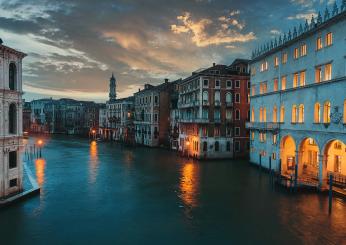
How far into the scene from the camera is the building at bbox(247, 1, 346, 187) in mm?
25531

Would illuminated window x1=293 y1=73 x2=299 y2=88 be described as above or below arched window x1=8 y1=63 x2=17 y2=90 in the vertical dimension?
above

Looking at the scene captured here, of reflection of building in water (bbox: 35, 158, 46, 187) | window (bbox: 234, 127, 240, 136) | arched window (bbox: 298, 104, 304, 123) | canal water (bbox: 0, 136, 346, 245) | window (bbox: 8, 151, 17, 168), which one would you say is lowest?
canal water (bbox: 0, 136, 346, 245)

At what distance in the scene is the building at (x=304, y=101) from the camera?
1005 inches

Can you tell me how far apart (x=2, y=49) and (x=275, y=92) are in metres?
28.7

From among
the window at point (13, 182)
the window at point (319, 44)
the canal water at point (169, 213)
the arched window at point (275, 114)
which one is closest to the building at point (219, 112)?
the arched window at point (275, 114)

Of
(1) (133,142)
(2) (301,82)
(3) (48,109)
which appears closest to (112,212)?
(2) (301,82)

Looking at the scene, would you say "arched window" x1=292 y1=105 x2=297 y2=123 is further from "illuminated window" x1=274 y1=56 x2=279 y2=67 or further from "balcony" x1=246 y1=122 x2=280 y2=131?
"illuminated window" x1=274 y1=56 x2=279 y2=67

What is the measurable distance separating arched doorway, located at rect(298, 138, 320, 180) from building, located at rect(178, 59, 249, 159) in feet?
53.3

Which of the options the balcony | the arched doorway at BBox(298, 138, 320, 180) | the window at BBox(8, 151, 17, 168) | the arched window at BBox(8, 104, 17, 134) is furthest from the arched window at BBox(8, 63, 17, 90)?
the arched doorway at BBox(298, 138, 320, 180)

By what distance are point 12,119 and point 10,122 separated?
0.27 metres

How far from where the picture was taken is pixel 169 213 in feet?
70.1

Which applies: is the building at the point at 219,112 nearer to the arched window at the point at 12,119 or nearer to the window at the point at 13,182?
the window at the point at 13,182

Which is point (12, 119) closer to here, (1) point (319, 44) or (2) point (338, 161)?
(1) point (319, 44)

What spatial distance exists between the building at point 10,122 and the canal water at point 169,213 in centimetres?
203
